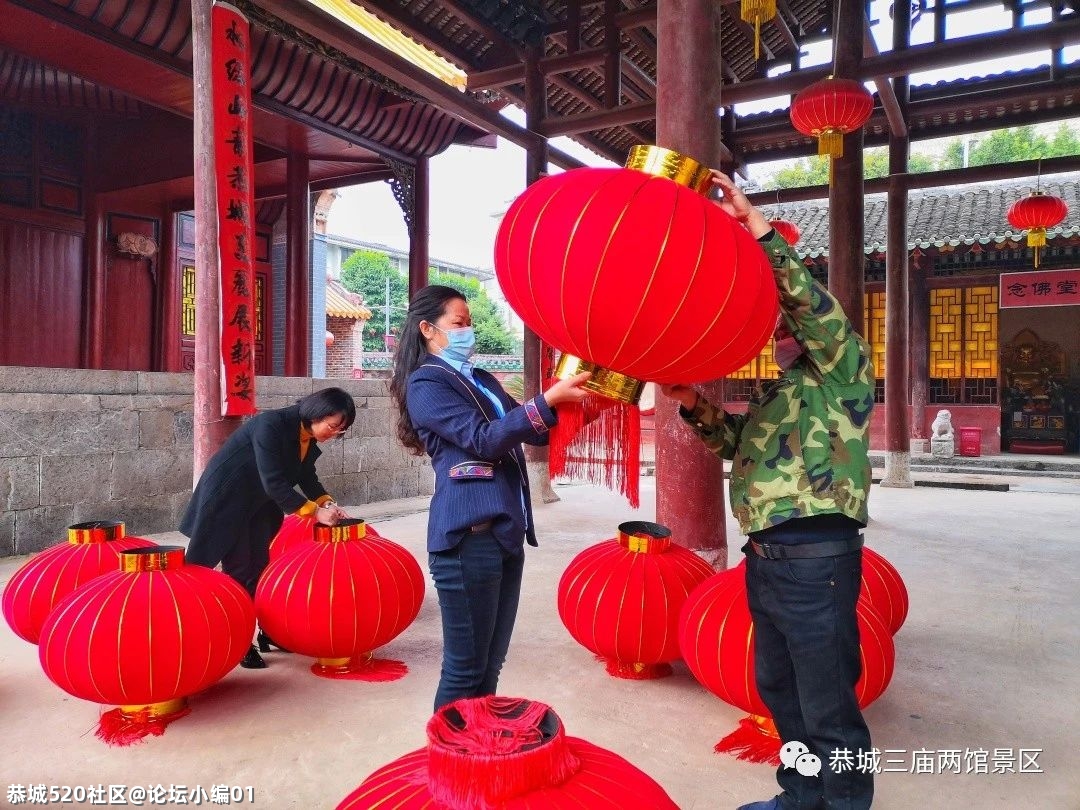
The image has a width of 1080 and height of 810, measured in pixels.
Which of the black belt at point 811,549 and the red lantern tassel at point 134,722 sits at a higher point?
the black belt at point 811,549

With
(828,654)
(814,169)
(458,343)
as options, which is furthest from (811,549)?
(814,169)

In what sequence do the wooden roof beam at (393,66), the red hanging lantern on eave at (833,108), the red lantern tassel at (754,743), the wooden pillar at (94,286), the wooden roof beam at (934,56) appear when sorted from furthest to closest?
the wooden pillar at (94,286) → the wooden roof beam at (934,56) → the red hanging lantern on eave at (833,108) → the wooden roof beam at (393,66) → the red lantern tassel at (754,743)

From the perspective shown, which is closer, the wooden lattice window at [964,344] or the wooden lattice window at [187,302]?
the wooden lattice window at [187,302]

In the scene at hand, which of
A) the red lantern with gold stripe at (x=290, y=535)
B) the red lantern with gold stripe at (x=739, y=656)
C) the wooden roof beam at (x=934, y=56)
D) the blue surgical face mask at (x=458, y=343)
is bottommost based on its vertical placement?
the red lantern with gold stripe at (x=739, y=656)

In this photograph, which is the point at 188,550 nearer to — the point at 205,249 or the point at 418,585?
the point at 418,585

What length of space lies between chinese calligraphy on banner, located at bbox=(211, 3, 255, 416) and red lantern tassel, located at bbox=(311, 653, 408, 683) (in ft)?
6.27

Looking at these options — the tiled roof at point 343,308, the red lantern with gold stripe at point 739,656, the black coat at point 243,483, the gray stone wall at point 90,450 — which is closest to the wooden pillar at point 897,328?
the gray stone wall at point 90,450

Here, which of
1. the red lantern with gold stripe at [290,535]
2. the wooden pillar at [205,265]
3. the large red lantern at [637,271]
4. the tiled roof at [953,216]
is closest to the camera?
the large red lantern at [637,271]

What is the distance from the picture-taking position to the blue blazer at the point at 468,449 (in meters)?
1.78

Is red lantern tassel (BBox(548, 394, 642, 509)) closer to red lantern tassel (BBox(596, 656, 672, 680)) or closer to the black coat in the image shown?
red lantern tassel (BBox(596, 656, 672, 680))

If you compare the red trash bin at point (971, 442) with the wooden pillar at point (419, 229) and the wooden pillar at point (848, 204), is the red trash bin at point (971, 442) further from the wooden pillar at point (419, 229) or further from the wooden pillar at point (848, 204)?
the wooden pillar at point (419, 229)

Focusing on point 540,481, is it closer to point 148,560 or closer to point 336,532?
point 336,532

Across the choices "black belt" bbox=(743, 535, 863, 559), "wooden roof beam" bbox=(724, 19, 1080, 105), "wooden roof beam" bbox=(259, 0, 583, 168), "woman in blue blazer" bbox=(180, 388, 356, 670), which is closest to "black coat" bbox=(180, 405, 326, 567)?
"woman in blue blazer" bbox=(180, 388, 356, 670)

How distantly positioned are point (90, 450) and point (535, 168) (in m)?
4.67
